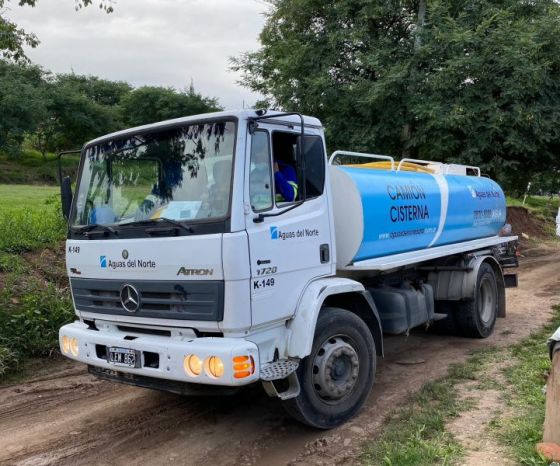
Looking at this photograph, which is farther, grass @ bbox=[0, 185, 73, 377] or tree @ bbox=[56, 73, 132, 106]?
tree @ bbox=[56, 73, 132, 106]

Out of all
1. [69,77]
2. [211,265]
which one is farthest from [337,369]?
[69,77]

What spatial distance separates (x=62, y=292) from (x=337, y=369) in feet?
15.1

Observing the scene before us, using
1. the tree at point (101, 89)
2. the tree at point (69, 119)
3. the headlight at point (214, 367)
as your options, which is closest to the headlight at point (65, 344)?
the headlight at point (214, 367)

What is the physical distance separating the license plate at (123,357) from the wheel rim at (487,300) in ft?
16.8

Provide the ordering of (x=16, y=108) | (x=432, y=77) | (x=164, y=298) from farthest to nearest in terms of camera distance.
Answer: (x=16, y=108)
(x=432, y=77)
(x=164, y=298)

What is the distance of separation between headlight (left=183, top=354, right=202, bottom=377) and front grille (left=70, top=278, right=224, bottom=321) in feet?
0.89

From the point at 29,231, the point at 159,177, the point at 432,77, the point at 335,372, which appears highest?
the point at 432,77

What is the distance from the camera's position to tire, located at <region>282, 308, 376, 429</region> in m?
4.41

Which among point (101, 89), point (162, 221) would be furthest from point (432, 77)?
point (101, 89)

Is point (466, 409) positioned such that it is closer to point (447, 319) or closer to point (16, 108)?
point (447, 319)

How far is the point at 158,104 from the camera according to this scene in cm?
5350

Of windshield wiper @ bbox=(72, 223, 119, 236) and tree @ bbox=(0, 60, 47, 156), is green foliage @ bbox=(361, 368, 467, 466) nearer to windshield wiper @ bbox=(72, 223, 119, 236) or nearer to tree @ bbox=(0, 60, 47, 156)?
windshield wiper @ bbox=(72, 223, 119, 236)

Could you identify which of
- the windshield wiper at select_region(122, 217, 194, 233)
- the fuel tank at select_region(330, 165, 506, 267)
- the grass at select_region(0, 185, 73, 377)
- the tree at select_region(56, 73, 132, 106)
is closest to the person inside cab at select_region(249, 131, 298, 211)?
the windshield wiper at select_region(122, 217, 194, 233)

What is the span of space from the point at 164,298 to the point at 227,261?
626 mm
